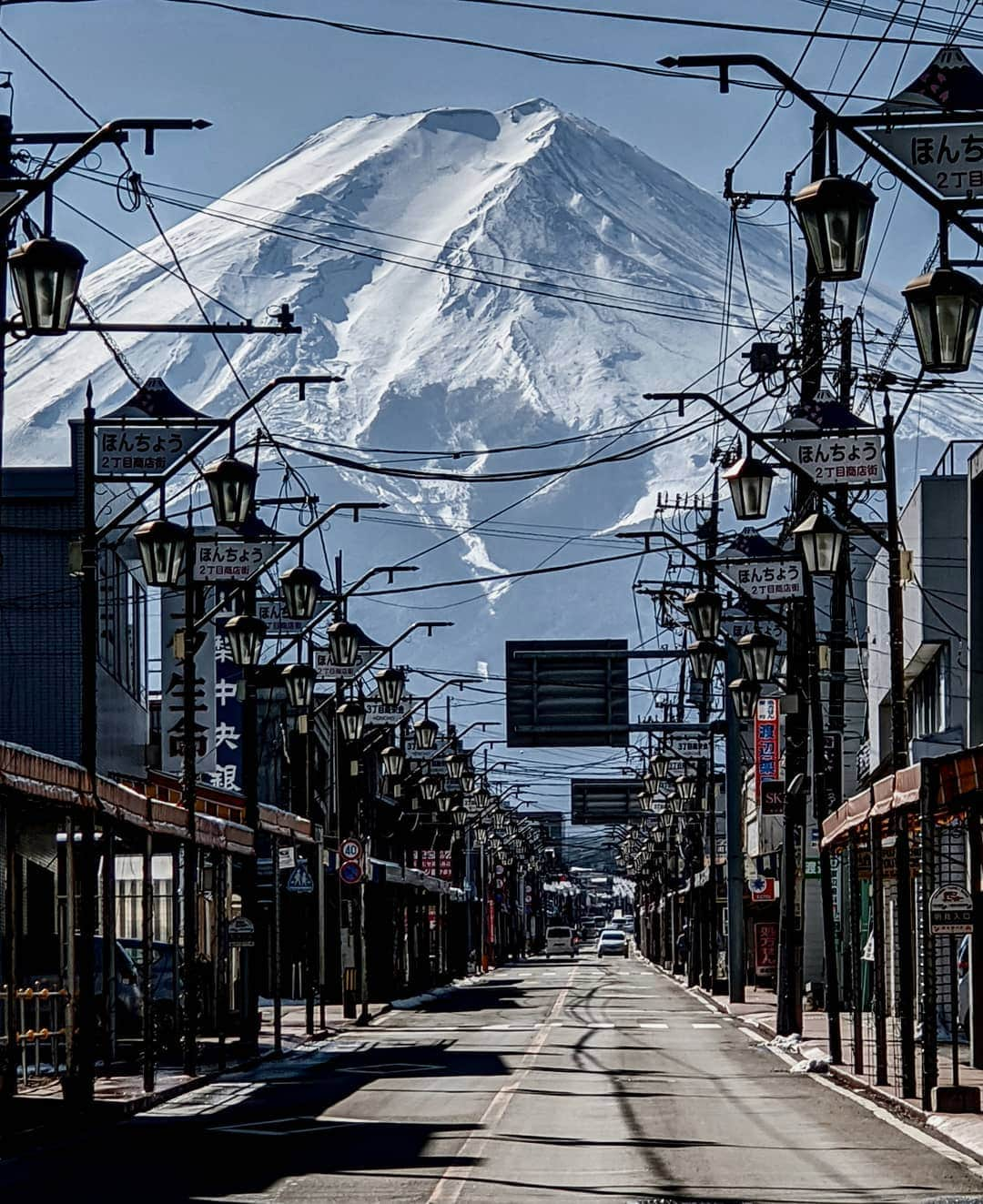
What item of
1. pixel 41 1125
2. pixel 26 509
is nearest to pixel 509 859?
pixel 26 509

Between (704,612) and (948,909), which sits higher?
(704,612)

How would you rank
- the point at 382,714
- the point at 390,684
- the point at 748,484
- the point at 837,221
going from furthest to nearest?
1. the point at 382,714
2. the point at 390,684
3. the point at 748,484
4. the point at 837,221

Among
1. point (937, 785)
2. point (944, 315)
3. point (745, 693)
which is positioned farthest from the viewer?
point (745, 693)

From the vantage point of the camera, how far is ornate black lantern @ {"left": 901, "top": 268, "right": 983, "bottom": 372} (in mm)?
14570

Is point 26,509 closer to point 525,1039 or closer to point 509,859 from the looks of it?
point 525,1039

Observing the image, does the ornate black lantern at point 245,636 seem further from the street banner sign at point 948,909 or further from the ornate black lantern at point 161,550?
the street banner sign at point 948,909

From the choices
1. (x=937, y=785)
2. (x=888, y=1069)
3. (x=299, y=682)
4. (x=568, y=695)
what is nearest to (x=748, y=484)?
(x=888, y=1069)

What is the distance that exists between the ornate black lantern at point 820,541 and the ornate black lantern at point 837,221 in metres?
12.3

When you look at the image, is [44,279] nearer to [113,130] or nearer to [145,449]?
[113,130]

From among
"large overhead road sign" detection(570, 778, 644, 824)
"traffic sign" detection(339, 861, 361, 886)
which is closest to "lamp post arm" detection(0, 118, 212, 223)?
"traffic sign" detection(339, 861, 361, 886)

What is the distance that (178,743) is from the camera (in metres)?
46.3

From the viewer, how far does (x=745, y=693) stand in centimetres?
3844

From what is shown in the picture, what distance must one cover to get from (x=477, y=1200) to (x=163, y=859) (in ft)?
118

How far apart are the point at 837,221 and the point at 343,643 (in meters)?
25.4
